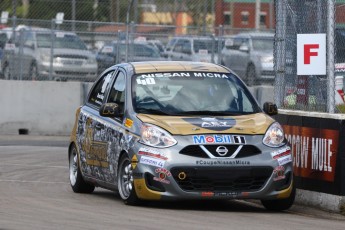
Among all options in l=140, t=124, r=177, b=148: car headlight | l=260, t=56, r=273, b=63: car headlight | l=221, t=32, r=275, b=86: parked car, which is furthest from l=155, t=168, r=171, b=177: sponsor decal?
l=260, t=56, r=273, b=63: car headlight

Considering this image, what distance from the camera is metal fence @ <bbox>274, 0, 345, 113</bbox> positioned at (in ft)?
41.5

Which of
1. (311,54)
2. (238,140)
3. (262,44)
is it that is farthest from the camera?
(262,44)

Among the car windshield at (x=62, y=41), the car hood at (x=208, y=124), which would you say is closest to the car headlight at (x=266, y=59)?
the car windshield at (x=62, y=41)

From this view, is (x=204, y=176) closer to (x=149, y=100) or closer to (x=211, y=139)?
(x=211, y=139)

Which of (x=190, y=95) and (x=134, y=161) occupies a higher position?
(x=190, y=95)

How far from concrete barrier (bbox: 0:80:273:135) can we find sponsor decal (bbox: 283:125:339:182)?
1146 cm

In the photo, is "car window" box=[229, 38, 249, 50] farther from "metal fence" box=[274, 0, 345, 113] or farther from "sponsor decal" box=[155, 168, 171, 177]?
"sponsor decal" box=[155, 168, 171, 177]

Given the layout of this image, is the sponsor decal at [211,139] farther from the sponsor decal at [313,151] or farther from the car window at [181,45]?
the car window at [181,45]

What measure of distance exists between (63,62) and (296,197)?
47.7ft

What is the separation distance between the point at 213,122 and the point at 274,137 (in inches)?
25.2

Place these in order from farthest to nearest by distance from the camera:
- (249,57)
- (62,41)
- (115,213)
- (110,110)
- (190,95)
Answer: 1. (249,57)
2. (62,41)
3. (190,95)
4. (110,110)
5. (115,213)

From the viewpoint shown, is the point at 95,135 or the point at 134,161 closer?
the point at 134,161

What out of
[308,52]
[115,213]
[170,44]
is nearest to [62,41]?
[170,44]

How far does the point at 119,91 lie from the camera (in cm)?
1295
